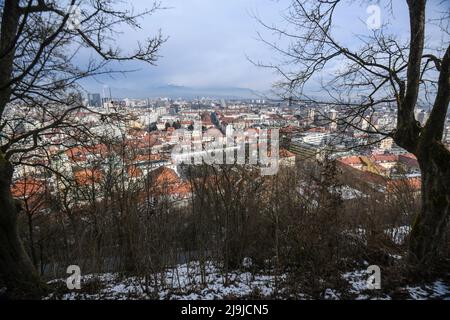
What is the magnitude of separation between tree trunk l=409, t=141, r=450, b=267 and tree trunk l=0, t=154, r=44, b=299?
630cm

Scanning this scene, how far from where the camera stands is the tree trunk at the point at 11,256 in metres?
4.13

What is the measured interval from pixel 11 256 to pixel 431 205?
675 centimetres

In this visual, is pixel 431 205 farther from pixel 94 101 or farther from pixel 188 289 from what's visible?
pixel 94 101

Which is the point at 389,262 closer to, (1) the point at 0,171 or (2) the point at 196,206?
(1) the point at 0,171

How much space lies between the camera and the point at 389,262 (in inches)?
213

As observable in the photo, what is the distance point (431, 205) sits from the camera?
4.38m

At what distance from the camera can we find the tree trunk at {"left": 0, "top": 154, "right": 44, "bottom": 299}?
413 centimetres

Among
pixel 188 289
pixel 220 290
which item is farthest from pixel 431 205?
pixel 188 289

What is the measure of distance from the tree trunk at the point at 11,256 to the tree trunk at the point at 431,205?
6303 millimetres
